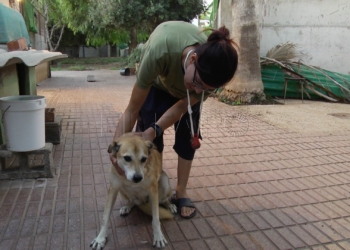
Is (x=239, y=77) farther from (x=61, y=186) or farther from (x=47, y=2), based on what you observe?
(x=47, y=2)

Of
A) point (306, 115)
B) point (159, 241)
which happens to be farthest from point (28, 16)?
point (159, 241)

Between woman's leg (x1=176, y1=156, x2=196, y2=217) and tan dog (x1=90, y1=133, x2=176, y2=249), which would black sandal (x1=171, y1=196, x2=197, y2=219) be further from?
tan dog (x1=90, y1=133, x2=176, y2=249)

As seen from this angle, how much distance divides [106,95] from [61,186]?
594 cm

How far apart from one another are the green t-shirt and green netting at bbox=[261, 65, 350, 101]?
6.70m

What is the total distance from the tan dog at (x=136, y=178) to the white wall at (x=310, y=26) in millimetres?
8126

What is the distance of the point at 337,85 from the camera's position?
8.27 metres

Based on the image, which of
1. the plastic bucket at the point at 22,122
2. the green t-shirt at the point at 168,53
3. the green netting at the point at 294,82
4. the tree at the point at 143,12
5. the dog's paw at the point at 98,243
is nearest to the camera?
the green t-shirt at the point at 168,53

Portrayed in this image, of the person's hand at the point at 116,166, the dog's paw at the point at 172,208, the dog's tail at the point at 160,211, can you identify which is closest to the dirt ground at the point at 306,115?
the dog's paw at the point at 172,208

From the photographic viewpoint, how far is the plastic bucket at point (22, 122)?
9.59ft

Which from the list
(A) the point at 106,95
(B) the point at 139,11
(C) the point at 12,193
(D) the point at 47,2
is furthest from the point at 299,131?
(D) the point at 47,2

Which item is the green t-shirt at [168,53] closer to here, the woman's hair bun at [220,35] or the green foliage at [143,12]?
the woman's hair bun at [220,35]

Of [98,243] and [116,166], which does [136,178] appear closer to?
[116,166]

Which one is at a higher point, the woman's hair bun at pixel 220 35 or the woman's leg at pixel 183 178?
the woman's hair bun at pixel 220 35

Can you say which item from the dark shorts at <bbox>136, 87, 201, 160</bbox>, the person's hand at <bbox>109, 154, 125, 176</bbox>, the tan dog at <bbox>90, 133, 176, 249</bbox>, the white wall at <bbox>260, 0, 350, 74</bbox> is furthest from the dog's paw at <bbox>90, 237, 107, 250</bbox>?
the white wall at <bbox>260, 0, 350, 74</bbox>
